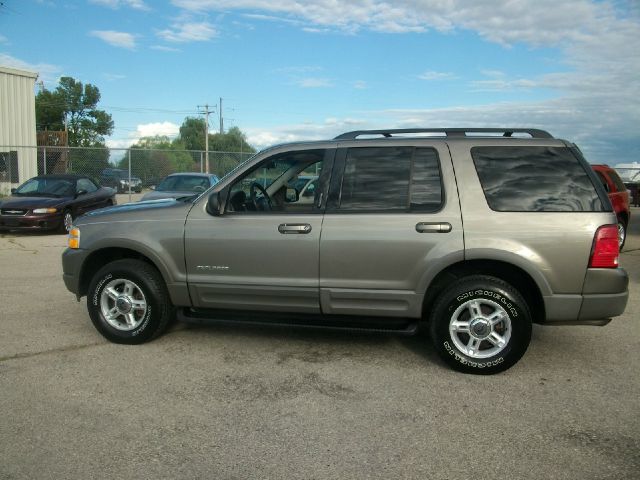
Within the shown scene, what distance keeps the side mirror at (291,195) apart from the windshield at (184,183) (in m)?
9.04

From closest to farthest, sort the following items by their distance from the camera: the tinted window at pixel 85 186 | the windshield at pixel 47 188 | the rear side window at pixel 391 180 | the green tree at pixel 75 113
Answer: the rear side window at pixel 391 180, the windshield at pixel 47 188, the tinted window at pixel 85 186, the green tree at pixel 75 113

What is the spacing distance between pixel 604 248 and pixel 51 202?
504 inches

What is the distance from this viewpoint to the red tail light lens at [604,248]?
4.40 m

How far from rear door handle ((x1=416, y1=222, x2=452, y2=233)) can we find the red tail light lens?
1068 mm

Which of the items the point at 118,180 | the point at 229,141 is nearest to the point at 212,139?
the point at 229,141

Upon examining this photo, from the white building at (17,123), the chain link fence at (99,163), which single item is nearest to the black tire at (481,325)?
the chain link fence at (99,163)

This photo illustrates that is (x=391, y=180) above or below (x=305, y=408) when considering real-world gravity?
above

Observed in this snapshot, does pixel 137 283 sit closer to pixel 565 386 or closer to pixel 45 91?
pixel 565 386

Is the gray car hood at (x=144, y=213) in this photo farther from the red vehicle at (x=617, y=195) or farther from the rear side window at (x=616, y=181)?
the rear side window at (x=616, y=181)

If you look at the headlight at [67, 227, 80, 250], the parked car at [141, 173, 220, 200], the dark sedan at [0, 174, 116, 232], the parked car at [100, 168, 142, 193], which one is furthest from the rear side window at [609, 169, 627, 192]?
the parked car at [100, 168, 142, 193]

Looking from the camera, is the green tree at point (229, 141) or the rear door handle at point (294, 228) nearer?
the rear door handle at point (294, 228)

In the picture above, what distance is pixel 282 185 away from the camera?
18.3 ft

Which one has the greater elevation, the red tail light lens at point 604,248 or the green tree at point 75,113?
the green tree at point 75,113

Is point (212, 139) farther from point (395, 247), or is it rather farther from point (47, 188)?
point (395, 247)
